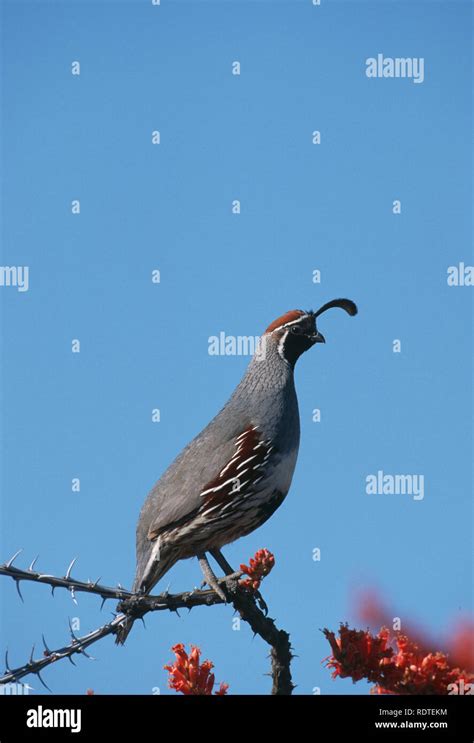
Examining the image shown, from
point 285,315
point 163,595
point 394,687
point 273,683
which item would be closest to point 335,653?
point 394,687

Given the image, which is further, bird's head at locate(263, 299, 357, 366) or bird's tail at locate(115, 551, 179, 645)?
bird's head at locate(263, 299, 357, 366)

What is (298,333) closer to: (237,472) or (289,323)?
(289,323)

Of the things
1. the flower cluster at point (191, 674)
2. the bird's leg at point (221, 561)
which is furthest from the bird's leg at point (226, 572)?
the flower cluster at point (191, 674)

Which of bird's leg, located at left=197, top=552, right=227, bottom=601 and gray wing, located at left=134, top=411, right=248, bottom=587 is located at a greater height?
gray wing, located at left=134, top=411, right=248, bottom=587

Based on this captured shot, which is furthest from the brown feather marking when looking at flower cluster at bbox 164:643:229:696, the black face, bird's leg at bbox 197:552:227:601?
flower cluster at bbox 164:643:229:696

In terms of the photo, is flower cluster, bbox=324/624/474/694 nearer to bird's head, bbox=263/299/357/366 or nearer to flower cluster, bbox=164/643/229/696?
flower cluster, bbox=164/643/229/696

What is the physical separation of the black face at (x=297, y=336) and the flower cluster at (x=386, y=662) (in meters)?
3.91

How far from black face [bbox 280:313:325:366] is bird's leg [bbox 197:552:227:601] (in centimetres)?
212

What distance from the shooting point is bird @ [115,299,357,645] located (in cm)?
938

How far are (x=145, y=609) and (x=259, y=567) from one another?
2.97ft

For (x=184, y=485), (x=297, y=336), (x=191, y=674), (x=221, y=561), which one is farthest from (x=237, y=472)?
(x=191, y=674)
